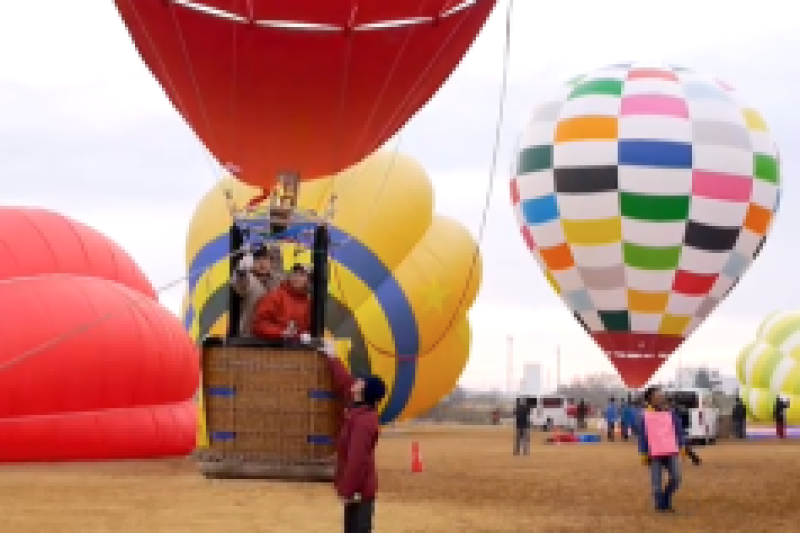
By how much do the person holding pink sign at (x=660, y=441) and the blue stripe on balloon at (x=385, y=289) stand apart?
24.0ft

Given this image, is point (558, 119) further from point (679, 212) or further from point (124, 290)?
point (124, 290)

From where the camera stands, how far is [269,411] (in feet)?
21.9

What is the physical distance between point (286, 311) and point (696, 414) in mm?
→ 20461

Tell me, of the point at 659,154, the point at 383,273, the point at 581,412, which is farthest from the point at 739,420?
the point at 383,273

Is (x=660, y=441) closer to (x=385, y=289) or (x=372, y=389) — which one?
(x=372, y=389)

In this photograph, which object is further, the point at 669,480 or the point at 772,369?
the point at 772,369

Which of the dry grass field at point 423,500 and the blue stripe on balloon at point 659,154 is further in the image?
the blue stripe on balloon at point 659,154

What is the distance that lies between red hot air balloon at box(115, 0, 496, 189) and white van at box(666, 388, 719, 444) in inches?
737

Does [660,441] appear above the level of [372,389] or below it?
below

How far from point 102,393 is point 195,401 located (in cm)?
313

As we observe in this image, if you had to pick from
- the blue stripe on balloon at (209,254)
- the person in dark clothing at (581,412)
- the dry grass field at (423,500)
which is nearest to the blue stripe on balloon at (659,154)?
the dry grass field at (423,500)

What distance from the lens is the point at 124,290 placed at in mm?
16219

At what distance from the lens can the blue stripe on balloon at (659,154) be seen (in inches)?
816

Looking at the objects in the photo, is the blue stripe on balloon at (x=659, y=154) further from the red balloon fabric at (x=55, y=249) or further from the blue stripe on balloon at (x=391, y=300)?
the red balloon fabric at (x=55, y=249)
